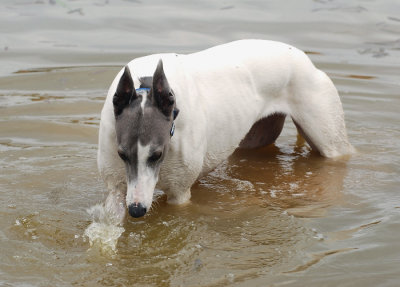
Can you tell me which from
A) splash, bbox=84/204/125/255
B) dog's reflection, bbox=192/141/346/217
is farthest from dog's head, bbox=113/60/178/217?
dog's reflection, bbox=192/141/346/217

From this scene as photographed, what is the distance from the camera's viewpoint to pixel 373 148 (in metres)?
8.02

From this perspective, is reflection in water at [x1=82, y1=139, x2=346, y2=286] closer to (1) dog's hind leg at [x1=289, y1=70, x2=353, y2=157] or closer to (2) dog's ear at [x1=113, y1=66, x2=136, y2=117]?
(1) dog's hind leg at [x1=289, y1=70, x2=353, y2=157]

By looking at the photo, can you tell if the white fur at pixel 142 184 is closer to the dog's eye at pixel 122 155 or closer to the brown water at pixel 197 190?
the dog's eye at pixel 122 155

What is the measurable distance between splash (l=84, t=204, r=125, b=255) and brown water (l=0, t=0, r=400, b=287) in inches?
0.8

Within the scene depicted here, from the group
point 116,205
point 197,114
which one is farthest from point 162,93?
point 116,205

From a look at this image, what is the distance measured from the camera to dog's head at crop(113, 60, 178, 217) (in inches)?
201

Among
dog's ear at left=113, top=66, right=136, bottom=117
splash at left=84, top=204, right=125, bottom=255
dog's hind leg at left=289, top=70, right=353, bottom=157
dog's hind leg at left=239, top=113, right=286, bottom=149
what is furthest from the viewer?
dog's hind leg at left=239, top=113, right=286, bottom=149

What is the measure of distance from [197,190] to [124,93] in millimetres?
1917

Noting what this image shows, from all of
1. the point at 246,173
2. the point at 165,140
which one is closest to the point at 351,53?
the point at 246,173

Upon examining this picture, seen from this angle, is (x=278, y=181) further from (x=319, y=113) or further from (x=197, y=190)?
(x=197, y=190)

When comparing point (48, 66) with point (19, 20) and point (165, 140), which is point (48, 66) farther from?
point (165, 140)

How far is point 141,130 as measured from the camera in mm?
5102

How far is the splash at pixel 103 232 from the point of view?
5398 millimetres

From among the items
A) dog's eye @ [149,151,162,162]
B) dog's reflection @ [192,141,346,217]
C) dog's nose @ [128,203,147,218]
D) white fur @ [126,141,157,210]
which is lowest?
dog's reflection @ [192,141,346,217]
